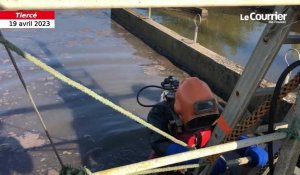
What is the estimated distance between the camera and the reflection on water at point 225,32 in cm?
994

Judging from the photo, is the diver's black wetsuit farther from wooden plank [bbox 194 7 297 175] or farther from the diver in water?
wooden plank [bbox 194 7 297 175]

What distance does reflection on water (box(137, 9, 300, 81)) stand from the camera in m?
9.94

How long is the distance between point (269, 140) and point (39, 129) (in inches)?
164

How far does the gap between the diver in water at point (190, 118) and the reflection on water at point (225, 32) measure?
17.7 ft

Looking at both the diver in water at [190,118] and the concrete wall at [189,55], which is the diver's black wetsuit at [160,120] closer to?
the diver in water at [190,118]

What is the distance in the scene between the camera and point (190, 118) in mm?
3238

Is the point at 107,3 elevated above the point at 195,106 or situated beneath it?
elevated above

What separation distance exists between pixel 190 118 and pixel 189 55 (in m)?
4.76

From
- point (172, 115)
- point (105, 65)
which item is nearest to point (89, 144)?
point (172, 115)

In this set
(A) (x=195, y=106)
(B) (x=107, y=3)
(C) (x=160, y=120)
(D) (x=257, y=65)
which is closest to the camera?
(B) (x=107, y=3)

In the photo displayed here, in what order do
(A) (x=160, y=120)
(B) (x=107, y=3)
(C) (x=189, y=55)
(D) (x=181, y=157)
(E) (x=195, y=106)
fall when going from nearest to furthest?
(B) (x=107, y=3) < (D) (x=181, y=157) < (E) (x=195, y=106) < (A) (x=160, y=120) < (C) (x=189, y=55)

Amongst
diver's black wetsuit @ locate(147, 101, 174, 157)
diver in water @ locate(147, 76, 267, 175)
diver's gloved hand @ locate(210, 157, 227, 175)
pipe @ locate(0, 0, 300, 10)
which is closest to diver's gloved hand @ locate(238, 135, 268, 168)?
diver in water @ locate(147, 76, 267, 175)

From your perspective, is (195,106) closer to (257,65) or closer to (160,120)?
(160,120)

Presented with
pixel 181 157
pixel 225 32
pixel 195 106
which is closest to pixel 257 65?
pixel 181 157
